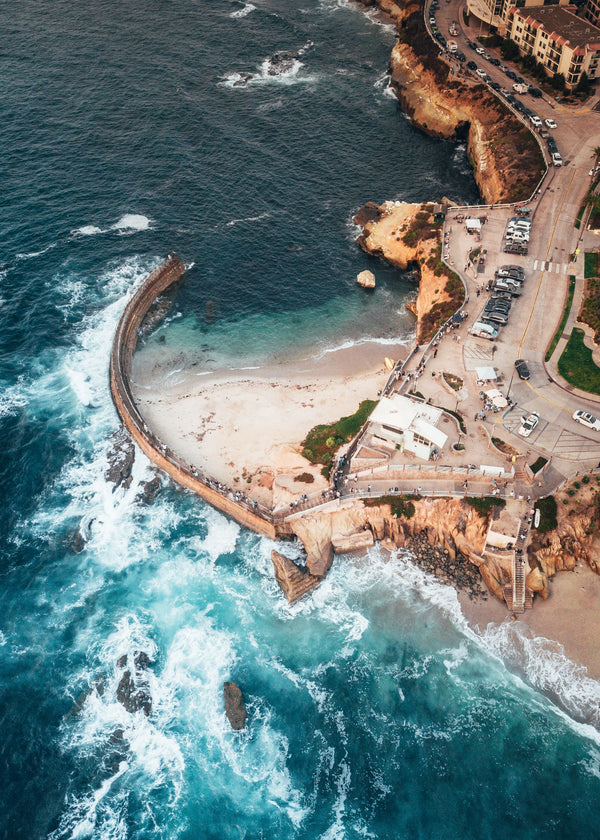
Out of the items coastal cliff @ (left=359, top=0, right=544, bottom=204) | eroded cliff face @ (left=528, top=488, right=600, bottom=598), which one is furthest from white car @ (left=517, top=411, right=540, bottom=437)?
coastal cliff @ (left=359, top=0, right=544, bottom=204)

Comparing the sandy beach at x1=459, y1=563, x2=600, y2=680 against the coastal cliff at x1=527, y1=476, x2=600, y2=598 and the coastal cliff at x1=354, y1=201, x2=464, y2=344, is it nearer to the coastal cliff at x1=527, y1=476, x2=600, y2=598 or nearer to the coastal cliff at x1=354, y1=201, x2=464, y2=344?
the coastal cliff at x1=527, y1=476, x2=600, y2=598

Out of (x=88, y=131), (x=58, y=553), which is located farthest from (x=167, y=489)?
(x=88, y=131)

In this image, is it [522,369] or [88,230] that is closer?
[522,369]

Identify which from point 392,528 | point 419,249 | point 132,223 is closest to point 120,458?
point 392,528

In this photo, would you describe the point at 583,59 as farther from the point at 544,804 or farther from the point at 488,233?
the point at 544,804

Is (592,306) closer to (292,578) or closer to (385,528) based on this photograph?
(385,528)

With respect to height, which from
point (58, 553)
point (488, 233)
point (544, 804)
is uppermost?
point (488, 233)

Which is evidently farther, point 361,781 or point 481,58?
point 481,58
